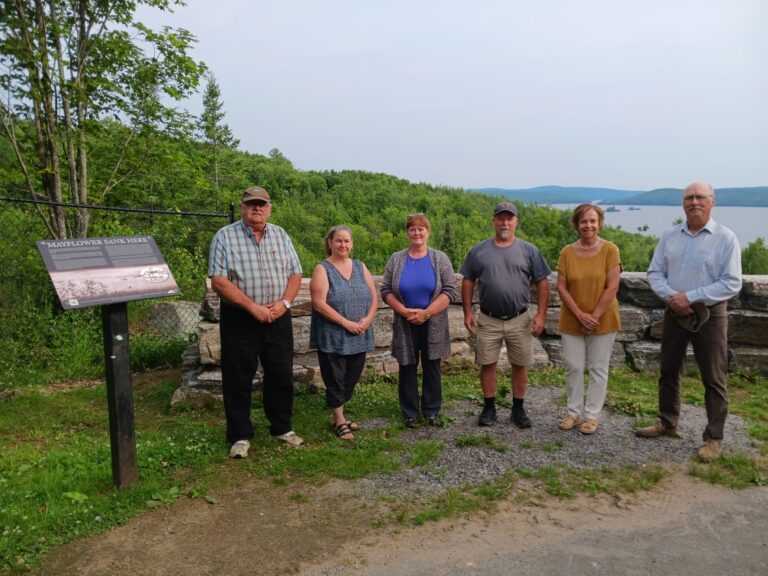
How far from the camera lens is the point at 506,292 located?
435cm

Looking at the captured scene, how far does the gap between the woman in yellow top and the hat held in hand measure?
0.45 meters

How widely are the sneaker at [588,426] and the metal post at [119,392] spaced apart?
3175 millimetres

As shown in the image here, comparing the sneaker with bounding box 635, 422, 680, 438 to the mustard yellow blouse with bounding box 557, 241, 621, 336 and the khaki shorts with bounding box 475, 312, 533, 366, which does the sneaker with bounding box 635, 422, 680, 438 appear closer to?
the mustard yellow blouse with bounding box 557, 241, 621, 336

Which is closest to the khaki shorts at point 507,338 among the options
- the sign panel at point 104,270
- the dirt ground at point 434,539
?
the dirt ground at point 434,539

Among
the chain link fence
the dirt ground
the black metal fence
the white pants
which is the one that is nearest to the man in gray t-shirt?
the white pants

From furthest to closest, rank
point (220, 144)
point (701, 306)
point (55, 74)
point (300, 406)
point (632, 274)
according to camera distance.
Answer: point (220, 144)
point (55, 74)
point (632, 274)
point (300, 406)
point (701, 306)

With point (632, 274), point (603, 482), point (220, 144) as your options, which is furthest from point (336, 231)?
point (220, 144)

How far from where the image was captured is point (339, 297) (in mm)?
4289

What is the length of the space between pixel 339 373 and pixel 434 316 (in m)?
0.84

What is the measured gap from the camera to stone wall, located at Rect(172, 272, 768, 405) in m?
5.46

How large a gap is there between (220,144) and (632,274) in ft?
80.0

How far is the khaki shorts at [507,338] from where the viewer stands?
175 inches

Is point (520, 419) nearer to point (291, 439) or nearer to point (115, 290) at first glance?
point (291, 439)

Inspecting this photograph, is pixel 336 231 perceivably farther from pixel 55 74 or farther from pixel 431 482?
pixel 55 74
